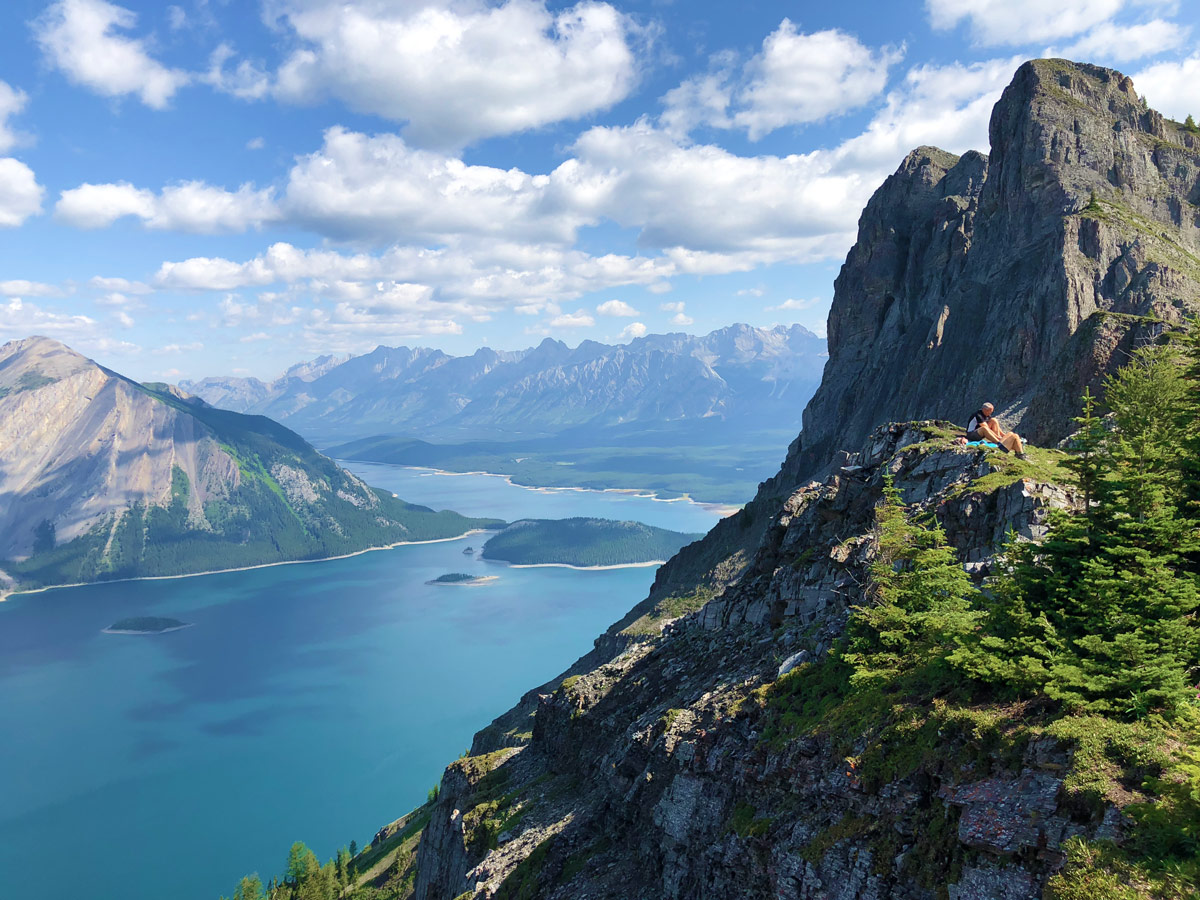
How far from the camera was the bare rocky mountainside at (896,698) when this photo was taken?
18969 mm

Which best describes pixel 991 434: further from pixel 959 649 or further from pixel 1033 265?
pixel 1033 265

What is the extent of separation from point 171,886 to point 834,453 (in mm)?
128793

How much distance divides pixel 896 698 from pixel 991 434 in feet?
62.0

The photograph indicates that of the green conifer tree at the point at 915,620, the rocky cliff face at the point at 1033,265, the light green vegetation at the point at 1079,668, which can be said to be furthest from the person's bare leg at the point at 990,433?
the rocky cliff face at the point at 1033,265

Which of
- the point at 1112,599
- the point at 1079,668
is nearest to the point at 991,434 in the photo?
the point at 1112,599

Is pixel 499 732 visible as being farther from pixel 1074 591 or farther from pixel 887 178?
pixel 887 178

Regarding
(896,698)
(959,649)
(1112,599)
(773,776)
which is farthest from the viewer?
(773,776)

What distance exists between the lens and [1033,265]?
293 ft

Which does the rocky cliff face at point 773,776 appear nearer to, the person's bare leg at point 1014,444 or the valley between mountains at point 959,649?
the valley between mountains at point 959,649

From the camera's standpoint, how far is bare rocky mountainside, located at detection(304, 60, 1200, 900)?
19.0m

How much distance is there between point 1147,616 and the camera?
787 inches

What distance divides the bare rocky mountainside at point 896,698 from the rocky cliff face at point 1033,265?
0.36 m

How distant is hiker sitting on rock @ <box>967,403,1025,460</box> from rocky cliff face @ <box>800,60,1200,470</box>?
3816cm

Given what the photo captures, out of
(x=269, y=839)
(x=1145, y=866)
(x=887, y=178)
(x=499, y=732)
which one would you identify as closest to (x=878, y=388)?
(x=887, y=178)
